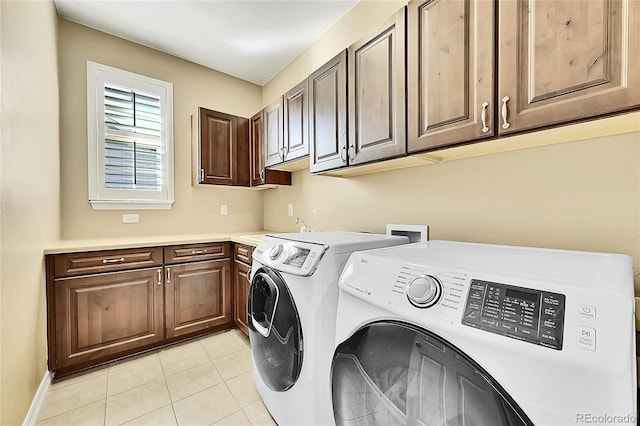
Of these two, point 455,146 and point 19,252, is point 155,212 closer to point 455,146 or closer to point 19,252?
point 19,252

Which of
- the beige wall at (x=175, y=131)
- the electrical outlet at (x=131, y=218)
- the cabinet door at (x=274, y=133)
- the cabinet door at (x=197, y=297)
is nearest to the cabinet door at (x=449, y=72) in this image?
the cabinet door at (x=274, y=133)

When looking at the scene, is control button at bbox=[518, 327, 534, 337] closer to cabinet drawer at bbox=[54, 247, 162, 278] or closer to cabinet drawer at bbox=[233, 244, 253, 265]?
cabinet drawer at bbox=[233, 244, 253, 265]

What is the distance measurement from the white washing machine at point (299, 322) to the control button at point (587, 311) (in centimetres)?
81

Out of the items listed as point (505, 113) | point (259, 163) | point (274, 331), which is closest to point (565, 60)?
point (505, 113)

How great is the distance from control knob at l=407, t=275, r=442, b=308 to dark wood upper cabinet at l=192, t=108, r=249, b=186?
245 cm

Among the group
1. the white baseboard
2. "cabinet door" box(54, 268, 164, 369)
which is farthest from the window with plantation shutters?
the white baseboard

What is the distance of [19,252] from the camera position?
138 cm

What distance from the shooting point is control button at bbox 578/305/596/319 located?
20.8 inches

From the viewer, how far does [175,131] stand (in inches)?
114

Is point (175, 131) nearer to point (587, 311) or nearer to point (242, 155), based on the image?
point (242, 155)

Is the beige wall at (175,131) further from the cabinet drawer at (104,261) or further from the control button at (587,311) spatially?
the control button at (587,311)

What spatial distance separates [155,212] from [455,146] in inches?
106

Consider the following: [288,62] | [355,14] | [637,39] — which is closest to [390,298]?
[637,39]

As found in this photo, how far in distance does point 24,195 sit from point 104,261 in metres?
0.73
